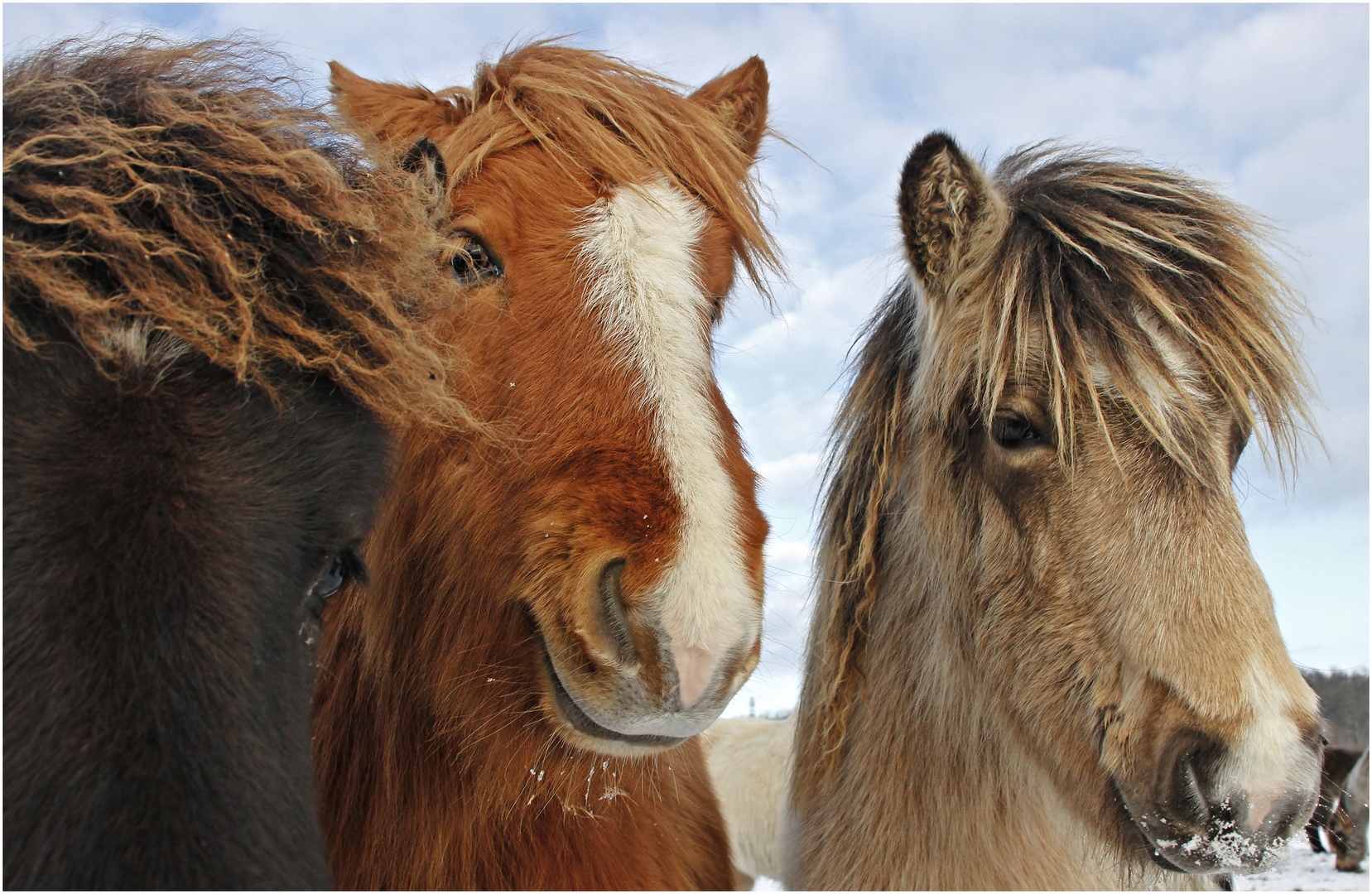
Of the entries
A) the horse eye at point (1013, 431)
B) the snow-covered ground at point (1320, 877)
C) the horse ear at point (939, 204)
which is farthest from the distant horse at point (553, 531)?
the snow-covered ground at point (1320, 877)

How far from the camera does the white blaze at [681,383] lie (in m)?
1.89

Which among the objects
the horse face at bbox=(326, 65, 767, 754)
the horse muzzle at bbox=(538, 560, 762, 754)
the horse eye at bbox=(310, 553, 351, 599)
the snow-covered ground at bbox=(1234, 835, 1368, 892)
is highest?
the horse face at bbox=(326, 65, 767, 754)

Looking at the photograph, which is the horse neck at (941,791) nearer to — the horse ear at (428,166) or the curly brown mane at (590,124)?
the curly brown mane at (590,124)

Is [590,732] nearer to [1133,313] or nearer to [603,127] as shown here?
[603,127]

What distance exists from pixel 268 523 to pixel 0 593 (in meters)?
0.39

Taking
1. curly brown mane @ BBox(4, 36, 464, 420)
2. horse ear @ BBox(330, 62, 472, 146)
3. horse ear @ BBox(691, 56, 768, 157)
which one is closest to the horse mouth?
curly brown mane @ BBox(4, 36, 464, 420)

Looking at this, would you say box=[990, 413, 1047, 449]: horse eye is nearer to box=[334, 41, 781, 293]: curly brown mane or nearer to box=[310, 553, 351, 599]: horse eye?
box=[334, 41, 781, 293]: curly brown mane

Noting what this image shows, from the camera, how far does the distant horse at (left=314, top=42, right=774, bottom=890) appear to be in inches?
77.8

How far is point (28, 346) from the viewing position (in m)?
1.49

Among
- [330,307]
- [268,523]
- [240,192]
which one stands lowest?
[268,523]

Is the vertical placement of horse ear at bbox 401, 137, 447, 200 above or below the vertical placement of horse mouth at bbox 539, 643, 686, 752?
above

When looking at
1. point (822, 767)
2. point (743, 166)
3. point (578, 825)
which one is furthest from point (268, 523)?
point (822, 767)

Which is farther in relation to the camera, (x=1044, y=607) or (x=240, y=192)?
(x=1044, y=607)

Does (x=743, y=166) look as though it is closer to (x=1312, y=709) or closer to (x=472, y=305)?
(x=472, y=305)
